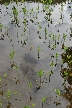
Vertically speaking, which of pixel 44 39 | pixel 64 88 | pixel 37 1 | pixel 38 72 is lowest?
pixel 64 88

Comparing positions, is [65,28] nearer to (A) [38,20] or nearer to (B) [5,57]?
(A) [38,20]

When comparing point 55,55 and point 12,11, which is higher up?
point 12,11

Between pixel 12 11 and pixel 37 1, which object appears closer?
pixel 12 11

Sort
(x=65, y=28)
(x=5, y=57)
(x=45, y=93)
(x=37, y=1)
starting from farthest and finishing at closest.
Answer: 1. (x=37, y=1)
2. (x=65, y=28)
3. (x=5, y=57)
4. (x=45, y=93)

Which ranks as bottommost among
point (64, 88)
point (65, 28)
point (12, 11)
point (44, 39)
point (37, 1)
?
point (64, 88)

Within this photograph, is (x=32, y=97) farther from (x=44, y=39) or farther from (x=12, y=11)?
(x=12, y=11)

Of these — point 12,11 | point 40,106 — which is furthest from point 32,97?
point 12,11

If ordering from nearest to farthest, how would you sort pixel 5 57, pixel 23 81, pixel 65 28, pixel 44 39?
pixel 23 81
pixel 5 57
pixel 44 39
pixel 65 28

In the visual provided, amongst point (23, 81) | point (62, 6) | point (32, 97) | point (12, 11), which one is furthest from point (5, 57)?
point (62, 6)

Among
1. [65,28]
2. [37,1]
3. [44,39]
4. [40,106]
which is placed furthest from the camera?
[37,1]
